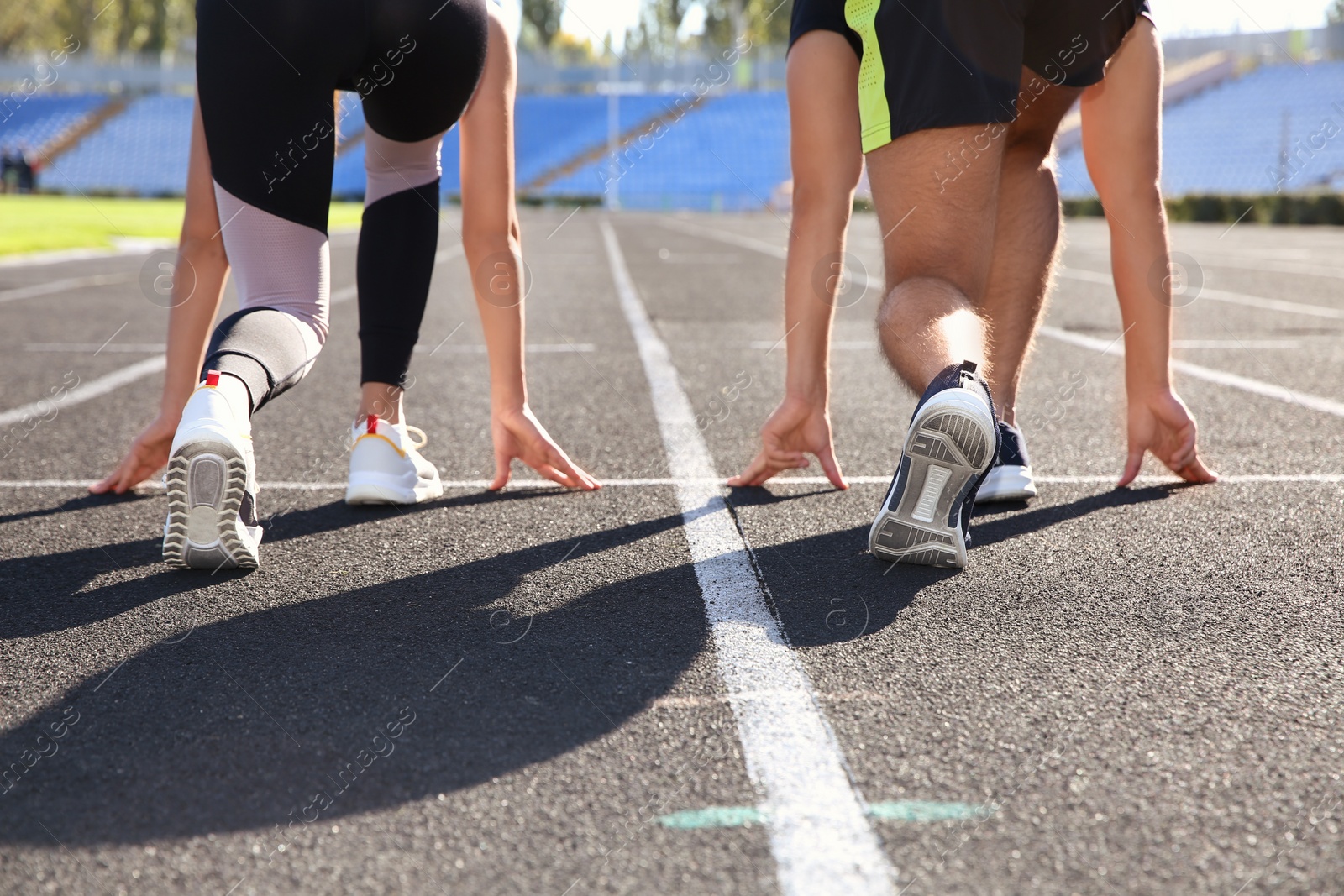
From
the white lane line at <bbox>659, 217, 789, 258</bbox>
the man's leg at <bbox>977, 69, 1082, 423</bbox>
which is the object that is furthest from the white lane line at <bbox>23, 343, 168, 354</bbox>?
the white lane line at <bbox>659, 217, 789, 258</bbox>

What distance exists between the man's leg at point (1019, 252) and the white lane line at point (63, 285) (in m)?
7.23

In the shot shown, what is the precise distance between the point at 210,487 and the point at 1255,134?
1839 inches

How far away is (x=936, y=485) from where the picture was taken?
6.63ft

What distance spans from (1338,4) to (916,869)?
91.8 metres

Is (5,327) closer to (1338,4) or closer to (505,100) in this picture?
(505,100)

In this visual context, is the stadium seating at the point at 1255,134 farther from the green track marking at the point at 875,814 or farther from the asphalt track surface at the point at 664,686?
the green track marking at the point at 875,814

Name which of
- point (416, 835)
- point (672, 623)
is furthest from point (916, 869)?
point (672, 623)

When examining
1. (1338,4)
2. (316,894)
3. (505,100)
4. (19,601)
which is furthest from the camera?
(1338,4)

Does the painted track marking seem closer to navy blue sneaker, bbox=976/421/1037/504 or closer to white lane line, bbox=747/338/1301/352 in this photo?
white lane line, bbox=747/338/1301/352

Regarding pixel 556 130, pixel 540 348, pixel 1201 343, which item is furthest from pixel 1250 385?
pixel 556 130

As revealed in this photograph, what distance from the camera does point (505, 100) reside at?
2.58m

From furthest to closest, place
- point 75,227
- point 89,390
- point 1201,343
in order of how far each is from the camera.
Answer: point 75,227 → point 1201,343 → point 89,390

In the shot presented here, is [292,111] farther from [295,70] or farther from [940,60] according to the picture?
[940,60]

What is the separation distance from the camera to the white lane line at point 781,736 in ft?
3.87
